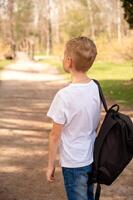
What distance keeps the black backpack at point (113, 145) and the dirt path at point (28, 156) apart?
223 centimetres

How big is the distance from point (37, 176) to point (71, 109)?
3.27 metres

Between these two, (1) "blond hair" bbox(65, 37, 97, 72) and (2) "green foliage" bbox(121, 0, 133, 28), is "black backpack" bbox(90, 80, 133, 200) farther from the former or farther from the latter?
(2) "green foliage" bbox(121, 0, 133, 28)

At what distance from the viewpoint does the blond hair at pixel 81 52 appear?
3.58 meters

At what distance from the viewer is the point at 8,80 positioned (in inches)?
878

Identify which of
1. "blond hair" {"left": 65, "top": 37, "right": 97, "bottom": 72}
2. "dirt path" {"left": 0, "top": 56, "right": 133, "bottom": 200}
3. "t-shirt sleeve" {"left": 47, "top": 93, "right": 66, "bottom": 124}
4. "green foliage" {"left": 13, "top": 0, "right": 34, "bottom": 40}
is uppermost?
"blond hair" {"left": 65, "top": 37, "right": 97, "bottom": 72}

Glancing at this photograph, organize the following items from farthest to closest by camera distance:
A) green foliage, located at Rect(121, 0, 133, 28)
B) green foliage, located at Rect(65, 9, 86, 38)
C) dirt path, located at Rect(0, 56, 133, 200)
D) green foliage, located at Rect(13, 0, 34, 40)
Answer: green foliage, located at Rect(13, 0, 34, 40)
green foliage, located at Rect(65, 9, 86, 38)
green foliage, located at Rect(121, 0, 133, 28)
dirt path, located at Rect(0, 56, 133, 200)

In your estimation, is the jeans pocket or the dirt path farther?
the dirt path

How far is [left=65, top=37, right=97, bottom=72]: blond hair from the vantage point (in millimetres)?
3580

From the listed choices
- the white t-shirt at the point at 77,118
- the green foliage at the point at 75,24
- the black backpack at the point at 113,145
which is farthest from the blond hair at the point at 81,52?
the green foliage at the point at 75,24

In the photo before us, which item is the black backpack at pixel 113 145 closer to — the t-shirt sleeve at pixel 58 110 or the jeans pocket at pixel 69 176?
the jeans pocket at pixel 69 176

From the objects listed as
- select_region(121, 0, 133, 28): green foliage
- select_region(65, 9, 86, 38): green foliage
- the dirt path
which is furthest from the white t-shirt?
select_region(65, 9, 86, 38): green foliage

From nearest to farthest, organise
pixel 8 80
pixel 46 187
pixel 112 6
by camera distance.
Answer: pixel 46 187
pixel 8 80
pixel 112 6

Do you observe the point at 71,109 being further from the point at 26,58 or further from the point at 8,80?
the point at 26,58

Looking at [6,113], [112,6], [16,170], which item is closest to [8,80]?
[6,113]
